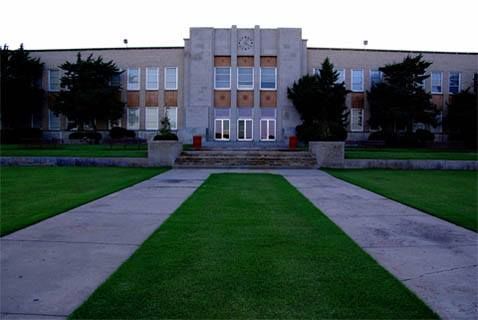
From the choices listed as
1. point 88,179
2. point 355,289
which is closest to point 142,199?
point 88,179

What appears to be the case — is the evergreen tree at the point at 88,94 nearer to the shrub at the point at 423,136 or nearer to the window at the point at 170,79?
the window at the point at 170,79

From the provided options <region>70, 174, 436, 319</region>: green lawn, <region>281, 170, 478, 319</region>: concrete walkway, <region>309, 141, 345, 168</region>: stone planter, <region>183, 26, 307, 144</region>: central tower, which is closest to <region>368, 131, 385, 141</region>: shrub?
<region>183, 26, 307, 144</region>: central tower

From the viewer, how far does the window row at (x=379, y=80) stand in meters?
45.6

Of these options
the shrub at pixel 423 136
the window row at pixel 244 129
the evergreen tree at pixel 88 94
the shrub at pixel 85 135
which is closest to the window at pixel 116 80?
the evergreen tree at pixel 88 94

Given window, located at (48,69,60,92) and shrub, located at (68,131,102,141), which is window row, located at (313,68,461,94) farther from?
window, located at (48,69,60,92)

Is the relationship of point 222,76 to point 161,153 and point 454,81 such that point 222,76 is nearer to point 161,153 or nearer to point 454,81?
point 161,153

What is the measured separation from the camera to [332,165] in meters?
23.0

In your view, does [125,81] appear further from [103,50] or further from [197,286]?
[197,286]

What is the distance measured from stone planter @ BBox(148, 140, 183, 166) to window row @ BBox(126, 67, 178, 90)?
933 inches

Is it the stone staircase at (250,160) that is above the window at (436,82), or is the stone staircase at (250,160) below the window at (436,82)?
below

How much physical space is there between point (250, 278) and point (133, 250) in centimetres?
203

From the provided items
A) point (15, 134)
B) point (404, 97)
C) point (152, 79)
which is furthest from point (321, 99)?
point (15, 134)

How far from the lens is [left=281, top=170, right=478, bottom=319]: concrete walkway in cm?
428

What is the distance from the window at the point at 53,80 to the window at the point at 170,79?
12.3 meters
